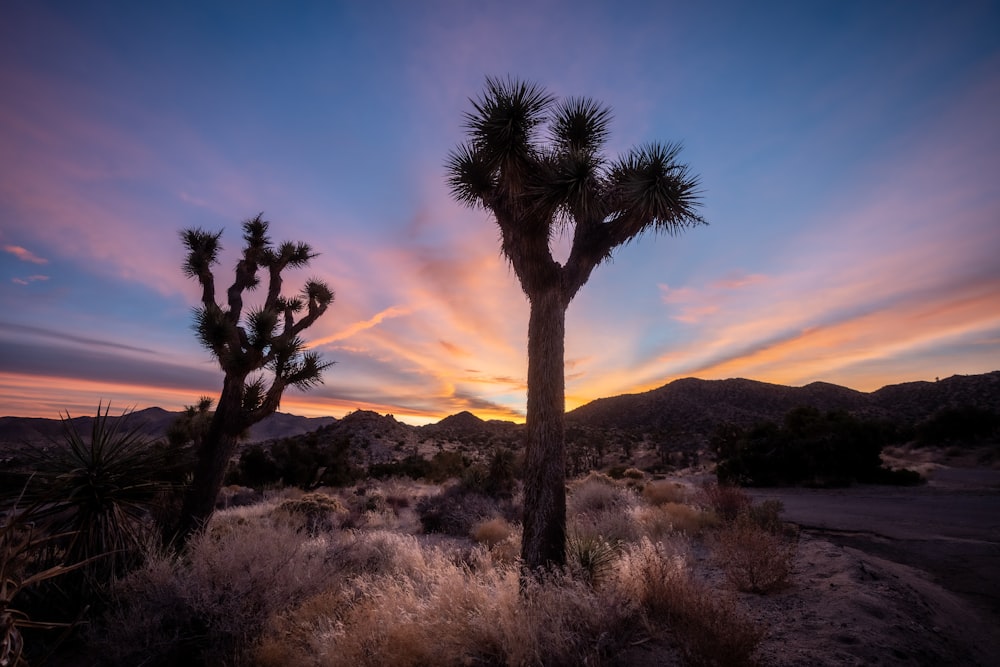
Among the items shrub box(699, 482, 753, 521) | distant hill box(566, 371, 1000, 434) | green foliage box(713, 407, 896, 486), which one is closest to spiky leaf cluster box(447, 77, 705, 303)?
shrub box(699, 482, 753, 521)

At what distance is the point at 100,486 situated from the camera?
5578 mm

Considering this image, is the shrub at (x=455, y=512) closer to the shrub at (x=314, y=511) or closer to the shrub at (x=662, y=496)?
the shrub at (x=314, y=511)

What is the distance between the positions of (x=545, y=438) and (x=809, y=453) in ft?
64.4

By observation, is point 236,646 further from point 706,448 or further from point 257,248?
point 706,448

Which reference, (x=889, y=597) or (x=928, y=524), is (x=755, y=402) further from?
(x=889, y=597)

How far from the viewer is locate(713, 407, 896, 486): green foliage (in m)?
18.5

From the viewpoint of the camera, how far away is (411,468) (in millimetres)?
28266

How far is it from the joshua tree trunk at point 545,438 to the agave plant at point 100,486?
5334mm

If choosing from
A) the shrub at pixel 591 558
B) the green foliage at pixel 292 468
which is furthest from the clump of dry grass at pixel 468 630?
the green foliage at pixel 292 468

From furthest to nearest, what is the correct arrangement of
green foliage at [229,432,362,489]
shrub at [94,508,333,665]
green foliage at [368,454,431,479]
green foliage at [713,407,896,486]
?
green foliage at [368,454,431,479] < green foliage at [229,432,362,489] < green foliage at [713,407,896,486] < shrub at [94,508,333,665]

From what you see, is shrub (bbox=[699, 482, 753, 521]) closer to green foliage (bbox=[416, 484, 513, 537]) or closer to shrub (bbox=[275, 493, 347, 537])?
green foliage (bbox=[416, 484, 513, 537])

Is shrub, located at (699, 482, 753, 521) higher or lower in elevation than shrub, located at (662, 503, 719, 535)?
higher

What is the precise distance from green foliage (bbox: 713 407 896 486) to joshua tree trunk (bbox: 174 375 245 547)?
17652mm

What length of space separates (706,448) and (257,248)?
123 ft
